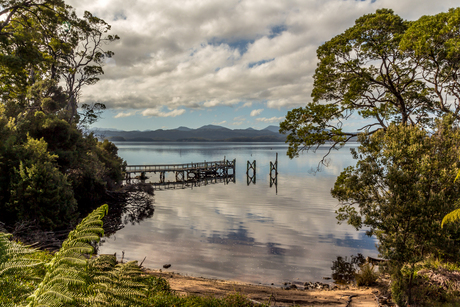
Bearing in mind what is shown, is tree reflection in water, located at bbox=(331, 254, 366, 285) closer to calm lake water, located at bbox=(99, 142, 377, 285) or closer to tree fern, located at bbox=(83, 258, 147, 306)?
calm lake water, located at bbox=(99, 142, 377, 285)

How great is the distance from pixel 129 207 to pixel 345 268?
21901mm

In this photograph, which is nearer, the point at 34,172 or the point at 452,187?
the point at 452,187

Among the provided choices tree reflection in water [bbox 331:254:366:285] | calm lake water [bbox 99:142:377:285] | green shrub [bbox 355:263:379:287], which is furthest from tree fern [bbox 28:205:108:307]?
tree reflection in water [bbox 331:254:366:285]

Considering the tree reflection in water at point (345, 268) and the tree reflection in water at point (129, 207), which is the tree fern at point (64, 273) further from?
the tree reflection in water at point (129, 207)

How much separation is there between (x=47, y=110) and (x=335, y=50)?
78.5ft

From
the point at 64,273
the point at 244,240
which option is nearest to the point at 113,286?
the point at 64,273

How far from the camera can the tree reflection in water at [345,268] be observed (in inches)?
504

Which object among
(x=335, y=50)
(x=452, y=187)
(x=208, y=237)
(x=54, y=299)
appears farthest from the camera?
(x=208, y=237)

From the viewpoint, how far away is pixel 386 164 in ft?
28.2

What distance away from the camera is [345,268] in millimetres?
14133

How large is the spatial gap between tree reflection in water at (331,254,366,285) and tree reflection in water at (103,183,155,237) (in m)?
16.2

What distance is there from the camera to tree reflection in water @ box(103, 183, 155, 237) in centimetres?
2260

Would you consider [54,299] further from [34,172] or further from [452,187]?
[34,172]

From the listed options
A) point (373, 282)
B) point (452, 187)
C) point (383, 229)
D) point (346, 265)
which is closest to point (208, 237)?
point (346, 265)
